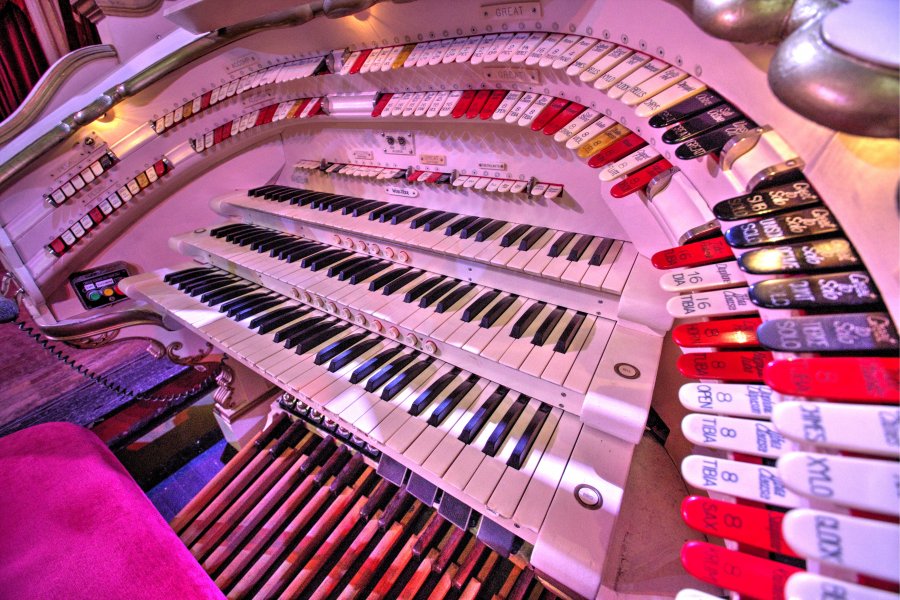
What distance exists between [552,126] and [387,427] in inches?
40.5

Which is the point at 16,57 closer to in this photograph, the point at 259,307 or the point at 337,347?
the point at 259,307

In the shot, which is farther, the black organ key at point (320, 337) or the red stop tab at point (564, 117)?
the black organ key at point (320, 337)

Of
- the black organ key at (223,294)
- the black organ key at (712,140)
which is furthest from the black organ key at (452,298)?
the black organ key at (223,294)

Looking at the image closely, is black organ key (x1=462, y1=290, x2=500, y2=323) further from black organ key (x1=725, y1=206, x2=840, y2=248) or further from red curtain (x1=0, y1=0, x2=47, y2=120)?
red curtain (x1=0, y1=0, x2=47, y2=120)

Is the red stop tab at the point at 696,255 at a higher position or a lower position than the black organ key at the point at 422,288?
higher

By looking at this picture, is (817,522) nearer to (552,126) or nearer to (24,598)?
(552,126)

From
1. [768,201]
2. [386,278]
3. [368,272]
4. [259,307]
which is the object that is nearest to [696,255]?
[768,201]

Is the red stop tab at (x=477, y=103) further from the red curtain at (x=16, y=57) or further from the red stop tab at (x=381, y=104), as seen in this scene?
the red curtain at (x=16, y=57)

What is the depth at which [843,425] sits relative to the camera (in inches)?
16.7

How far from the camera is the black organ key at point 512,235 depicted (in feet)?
4.66

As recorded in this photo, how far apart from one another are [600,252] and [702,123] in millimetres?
554

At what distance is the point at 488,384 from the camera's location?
133 cm

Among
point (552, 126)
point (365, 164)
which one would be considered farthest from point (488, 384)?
point (365, 164)

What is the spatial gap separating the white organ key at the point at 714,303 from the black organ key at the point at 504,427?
60 cm
